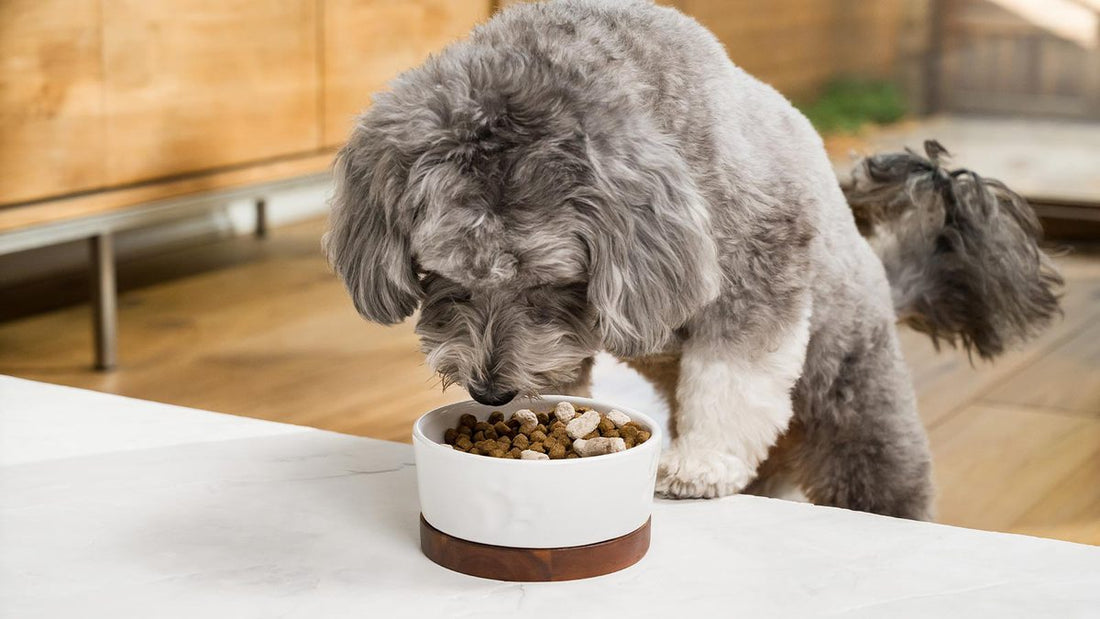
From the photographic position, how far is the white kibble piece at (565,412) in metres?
1.21

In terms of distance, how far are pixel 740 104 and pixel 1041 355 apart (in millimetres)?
2040

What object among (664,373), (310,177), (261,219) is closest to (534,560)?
(664,373)

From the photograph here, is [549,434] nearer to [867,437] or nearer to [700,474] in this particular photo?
[700,474]

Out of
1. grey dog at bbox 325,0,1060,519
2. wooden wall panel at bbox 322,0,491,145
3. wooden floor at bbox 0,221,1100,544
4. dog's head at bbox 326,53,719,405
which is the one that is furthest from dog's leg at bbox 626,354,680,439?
wooden wall panel at bbox 322,0,491,145

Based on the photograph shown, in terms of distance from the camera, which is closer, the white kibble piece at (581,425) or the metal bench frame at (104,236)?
the white kibble piece at (581,425)

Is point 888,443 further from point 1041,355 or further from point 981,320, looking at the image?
point 1041,355

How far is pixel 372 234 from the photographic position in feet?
4.30

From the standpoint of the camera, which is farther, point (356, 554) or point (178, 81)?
point (178, 81)

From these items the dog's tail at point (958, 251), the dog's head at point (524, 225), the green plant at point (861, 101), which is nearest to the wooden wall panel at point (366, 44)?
the green plant at point (861, 101)

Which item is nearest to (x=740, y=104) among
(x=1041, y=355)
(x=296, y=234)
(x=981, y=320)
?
(x=981, y=320)

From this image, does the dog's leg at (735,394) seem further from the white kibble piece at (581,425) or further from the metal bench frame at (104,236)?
the metal bench frame at (104,236)

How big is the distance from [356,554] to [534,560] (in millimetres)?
170

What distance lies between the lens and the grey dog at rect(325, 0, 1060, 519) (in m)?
1.23

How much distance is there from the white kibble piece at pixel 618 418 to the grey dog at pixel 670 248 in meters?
0.08
